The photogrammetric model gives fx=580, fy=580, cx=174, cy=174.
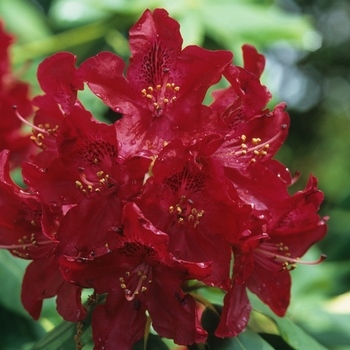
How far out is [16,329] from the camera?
1531mm

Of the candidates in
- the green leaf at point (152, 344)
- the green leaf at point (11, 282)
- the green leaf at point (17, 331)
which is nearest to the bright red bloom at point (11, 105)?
the green leaf at point (11, 282)

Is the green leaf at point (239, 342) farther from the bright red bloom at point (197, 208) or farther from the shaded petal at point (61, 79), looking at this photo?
the shaded petal at point (61, 79)

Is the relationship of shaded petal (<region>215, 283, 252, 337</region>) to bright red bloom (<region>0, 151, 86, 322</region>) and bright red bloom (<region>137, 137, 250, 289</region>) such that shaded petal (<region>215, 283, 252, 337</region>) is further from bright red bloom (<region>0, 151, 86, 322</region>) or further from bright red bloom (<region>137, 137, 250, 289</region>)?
bright red bloom (<region>0, 151, 86, 322</region>)

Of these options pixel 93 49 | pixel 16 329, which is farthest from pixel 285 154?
pixel 16 329

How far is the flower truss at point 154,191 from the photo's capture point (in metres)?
0.93

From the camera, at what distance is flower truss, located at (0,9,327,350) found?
928mm

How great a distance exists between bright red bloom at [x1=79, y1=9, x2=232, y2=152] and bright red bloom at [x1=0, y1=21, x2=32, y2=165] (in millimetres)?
A: 803

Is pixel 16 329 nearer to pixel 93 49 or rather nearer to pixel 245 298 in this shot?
pixel 245 298

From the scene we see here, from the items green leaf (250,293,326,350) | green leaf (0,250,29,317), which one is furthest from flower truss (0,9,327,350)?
green leaf (0,250,29,317)

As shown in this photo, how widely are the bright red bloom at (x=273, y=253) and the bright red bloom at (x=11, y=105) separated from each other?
926 millimetres

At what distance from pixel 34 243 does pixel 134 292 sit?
0.23 meters

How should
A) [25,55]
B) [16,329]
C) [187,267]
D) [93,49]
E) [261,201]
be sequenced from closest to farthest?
[187,267] < [261,201] < [16,329] < [25,55] < [93,49]

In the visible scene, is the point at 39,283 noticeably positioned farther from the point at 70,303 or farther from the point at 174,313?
the point at 174,313

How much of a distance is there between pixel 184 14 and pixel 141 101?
1.34 m
